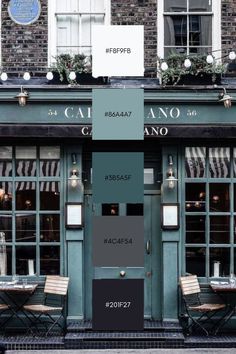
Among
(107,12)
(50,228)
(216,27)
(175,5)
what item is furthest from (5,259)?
(216,27)

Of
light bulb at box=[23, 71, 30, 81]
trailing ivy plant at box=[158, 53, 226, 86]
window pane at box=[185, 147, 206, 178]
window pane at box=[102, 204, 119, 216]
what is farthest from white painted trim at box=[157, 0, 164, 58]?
window pane at box=[102, 204, 119, 216]

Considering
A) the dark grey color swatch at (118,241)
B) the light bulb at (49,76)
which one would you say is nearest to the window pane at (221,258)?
the dark grey color swatch at (118,241)

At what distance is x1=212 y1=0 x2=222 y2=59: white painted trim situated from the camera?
12195 mm

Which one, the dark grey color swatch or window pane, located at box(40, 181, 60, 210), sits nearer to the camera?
the dark grey color swatch

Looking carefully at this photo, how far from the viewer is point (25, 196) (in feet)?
39.5

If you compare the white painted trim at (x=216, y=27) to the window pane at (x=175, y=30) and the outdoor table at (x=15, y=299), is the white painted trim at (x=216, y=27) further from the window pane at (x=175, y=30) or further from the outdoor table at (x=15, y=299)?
the outdoor table at (x=15, y=299)

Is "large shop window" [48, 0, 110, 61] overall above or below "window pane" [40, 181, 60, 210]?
above

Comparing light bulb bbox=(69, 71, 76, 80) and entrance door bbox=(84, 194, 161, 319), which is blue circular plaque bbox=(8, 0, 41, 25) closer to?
light bulb bbox=(69, 71, 76, 80)

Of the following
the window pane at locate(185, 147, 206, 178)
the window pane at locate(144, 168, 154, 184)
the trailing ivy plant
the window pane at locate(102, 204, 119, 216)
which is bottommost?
the window pane at locate(102, 204, 119, 216)

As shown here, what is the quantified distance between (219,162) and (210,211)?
2.89ft

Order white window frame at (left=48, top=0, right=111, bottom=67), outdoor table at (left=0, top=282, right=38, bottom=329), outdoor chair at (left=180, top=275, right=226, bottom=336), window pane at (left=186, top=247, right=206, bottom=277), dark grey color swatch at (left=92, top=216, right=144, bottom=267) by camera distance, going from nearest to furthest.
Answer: dark grey color swatch at (left=92, top=216, right=144, bottom=267) < outdoor chair at (left=180, top=275, right=226, bottom=336) < outdoor table at (left=0, top=282, right=38, bottom=329) < window pane at (left=186, top=247, right=206, bottom=277) < white window frame at (left=48, top=0, right=111, bottom=67)

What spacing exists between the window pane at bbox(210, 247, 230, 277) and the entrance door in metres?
0.94

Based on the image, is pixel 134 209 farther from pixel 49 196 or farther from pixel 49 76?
pixel 49 76

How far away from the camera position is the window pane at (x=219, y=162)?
12.0 m
